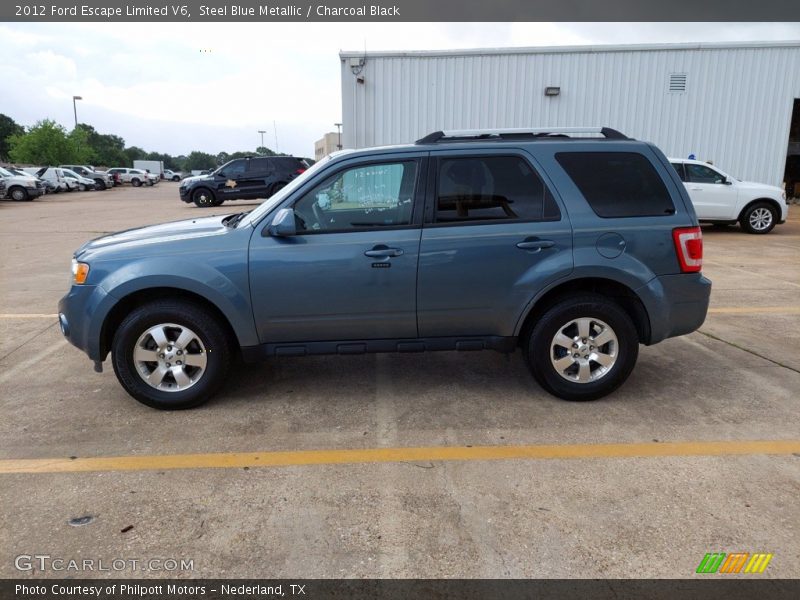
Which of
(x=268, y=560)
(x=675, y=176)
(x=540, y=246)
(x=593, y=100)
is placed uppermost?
(x=593, y=100)

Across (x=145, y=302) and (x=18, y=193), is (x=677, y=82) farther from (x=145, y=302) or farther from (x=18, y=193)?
(x=18, y=193)

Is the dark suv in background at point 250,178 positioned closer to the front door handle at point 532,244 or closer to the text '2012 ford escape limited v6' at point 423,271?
the text '2012 ford escape limited v6' at point 423,271

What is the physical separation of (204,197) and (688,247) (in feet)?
69.7

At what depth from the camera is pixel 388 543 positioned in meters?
2.61

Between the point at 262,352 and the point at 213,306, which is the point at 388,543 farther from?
the point at 213,306

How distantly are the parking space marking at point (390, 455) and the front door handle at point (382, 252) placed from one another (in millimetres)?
1249

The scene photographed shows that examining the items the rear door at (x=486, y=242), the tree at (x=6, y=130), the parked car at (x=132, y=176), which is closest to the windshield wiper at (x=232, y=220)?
the rear door at (x=486, y=242)

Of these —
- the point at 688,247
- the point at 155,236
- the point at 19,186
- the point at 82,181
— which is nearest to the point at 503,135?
the point at 688,247

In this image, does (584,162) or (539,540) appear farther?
(584,162)

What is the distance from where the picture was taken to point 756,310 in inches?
264

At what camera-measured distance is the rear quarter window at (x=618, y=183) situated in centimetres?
403

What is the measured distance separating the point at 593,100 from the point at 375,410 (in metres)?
15.4

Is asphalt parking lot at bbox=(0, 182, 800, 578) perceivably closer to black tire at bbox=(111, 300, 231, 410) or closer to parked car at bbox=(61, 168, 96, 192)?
black tire at bbox=(111, 300, 231, 410)

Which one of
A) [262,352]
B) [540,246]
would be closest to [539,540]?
[540,246]
